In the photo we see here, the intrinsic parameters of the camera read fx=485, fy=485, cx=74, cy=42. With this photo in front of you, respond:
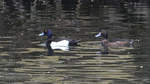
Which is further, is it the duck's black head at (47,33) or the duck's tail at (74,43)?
the duck's black head at (47,33)

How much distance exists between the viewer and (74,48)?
1559 cm

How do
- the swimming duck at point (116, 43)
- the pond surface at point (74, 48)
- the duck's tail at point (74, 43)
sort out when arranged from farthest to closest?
the duck's tail at point (74, 43), the swimming duck at point (116, 43), the pond surface at point (74, 48)

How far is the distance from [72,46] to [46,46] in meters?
0.87

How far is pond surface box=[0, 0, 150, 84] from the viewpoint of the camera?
36.2 ft

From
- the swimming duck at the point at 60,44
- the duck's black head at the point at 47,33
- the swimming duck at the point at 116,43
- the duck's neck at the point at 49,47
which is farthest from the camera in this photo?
the duck's black head at the point at 47,33

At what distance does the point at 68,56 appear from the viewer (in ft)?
45.2

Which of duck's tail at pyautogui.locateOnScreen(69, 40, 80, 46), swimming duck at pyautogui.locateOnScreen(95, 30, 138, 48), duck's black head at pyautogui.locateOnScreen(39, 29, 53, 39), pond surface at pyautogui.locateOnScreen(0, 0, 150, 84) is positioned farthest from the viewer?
duck's black head at pyautogui.locateOnScreen(39, 29, 53, 39)

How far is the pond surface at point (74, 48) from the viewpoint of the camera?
435 inches

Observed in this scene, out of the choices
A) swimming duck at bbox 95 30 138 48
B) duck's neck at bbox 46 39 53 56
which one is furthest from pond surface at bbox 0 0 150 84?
Answer: swimming duck at bbox 95 30 138 48

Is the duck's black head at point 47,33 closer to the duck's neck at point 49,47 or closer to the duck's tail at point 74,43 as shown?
the duck's neck at point 49,47

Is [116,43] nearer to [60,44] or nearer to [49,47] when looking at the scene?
[60,44]

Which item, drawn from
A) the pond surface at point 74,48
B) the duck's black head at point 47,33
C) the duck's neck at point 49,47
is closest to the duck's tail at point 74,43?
the pond surface at point 74,48

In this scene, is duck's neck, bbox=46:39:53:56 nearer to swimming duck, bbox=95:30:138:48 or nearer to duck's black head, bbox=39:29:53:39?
duck's black head, bbox=39:29:53:39

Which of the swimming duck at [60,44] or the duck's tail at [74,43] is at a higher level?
the duck's tail at [74,43]
